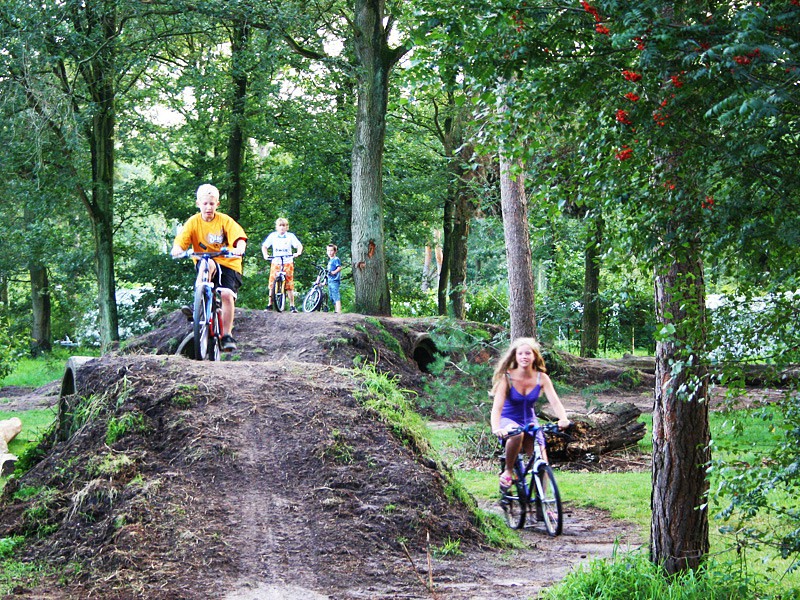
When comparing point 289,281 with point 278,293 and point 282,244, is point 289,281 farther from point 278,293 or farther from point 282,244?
point 282,244

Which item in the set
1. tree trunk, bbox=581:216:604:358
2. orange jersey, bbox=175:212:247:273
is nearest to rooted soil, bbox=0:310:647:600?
orange jersey, bbox=175:212:247:273

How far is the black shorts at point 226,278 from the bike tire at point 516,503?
12.7 ft

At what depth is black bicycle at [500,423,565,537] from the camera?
7684 millimetres

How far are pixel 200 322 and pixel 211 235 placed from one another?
0.98 metres

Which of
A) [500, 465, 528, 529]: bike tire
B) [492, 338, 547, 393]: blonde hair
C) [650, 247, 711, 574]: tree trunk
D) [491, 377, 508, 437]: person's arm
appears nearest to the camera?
[650, 247, 711, 574]: tree trunk

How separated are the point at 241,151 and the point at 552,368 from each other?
13.1 meters

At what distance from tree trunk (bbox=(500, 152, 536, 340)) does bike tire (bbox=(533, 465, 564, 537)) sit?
662cm

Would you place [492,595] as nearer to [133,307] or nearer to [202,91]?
[202,91]

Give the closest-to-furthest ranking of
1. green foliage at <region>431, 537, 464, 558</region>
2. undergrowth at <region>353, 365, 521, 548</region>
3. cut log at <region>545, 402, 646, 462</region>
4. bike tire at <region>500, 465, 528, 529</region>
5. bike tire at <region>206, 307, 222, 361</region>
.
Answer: green foliage at <region>431, 537, 464, 558</region>, undergrowth at <region>353, 365, 521, 548</region>, bike tire at <region>500, 465, 528, 529</region>, bike tire at <region>206, 307, 222, 361</region>, cut log at <region>545, 402, 646, 462</region>

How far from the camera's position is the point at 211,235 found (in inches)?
381

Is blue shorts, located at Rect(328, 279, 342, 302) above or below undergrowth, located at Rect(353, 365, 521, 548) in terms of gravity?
above

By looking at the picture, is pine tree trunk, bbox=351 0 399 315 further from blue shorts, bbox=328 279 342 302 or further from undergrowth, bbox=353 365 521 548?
undergrowth, bbox=353 365 521 548

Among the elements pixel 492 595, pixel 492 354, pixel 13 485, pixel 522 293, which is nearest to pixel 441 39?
pixel 492 595

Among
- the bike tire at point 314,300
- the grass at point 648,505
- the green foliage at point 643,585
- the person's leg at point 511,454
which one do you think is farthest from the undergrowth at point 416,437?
the bike tire at point 314,300
